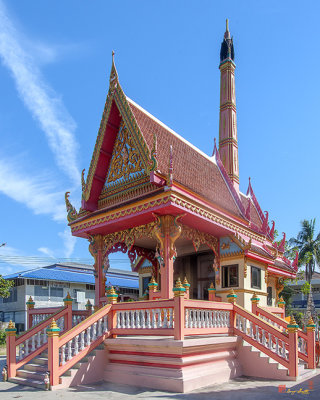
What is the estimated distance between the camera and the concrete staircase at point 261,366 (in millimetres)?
11188

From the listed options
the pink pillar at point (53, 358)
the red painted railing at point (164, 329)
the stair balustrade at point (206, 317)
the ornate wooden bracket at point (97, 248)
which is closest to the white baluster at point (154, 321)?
the red painted railing at point (164, 329)

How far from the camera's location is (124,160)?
14.5m

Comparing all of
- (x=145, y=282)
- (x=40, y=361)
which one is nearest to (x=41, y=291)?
(x=145, y=282)

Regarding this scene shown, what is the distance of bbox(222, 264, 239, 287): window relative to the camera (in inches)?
581

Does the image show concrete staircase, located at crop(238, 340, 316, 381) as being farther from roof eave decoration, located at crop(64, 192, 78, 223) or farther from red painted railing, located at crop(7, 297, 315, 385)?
roof eave decoration, located at crop(64, 192, 78, 223)

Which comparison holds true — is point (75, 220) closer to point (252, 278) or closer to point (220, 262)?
point (220, 262)

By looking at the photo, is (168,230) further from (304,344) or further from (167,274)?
(304,344)

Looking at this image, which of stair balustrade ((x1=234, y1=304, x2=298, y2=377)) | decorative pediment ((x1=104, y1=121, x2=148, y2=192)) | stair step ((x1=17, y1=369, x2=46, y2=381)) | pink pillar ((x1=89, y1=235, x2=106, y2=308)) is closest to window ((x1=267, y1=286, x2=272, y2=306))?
stair balustrade ((x1=234, y1=304, x2=298, y2=377))

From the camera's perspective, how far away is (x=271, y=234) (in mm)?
19875

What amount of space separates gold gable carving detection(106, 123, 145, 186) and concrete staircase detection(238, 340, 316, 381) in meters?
6.32

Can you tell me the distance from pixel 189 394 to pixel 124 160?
7976 mm

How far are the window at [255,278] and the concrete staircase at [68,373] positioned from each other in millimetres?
6323

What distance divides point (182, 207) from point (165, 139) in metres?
3.65

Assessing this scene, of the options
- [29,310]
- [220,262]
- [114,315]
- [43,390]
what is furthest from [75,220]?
[43,390]
